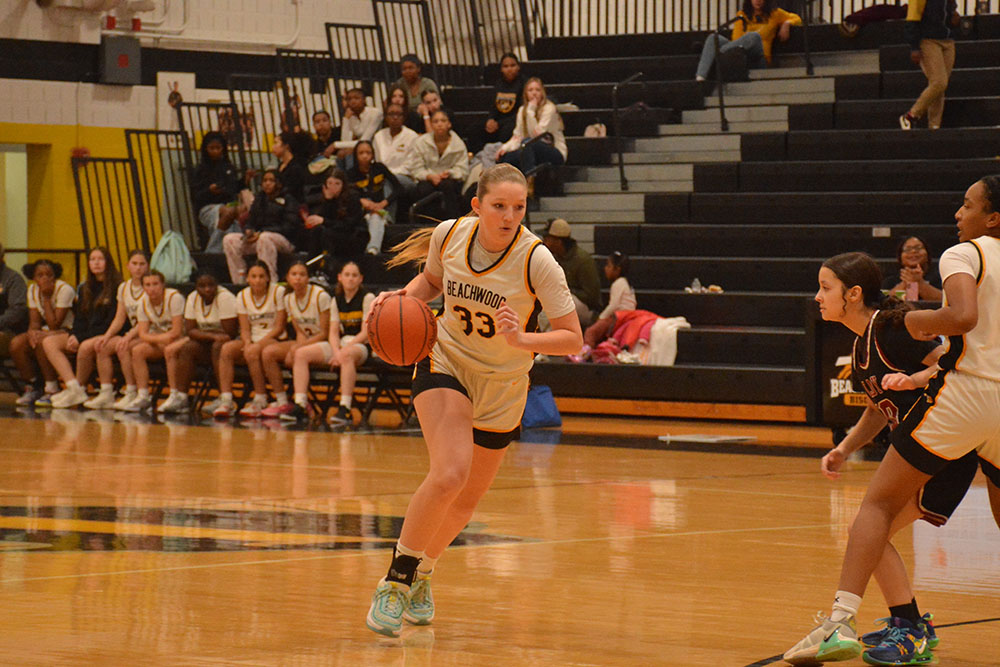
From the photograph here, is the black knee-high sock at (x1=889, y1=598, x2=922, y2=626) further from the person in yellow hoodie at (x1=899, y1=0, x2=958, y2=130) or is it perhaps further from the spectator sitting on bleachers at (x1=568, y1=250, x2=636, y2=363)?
the person in yellow hoodie at (x1=899, y1=0, x2=958, y2=130)

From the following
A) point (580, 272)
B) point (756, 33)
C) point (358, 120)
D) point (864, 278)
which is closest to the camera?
point (864, 278)

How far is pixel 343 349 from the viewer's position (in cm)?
1284

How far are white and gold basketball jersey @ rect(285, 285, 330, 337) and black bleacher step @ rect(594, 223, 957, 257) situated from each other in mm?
3333

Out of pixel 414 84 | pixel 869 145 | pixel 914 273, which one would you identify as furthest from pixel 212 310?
pixel 869 145

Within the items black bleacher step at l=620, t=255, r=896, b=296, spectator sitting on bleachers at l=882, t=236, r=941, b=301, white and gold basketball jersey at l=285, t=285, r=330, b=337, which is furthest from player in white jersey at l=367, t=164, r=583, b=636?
black bleacher step at l=620, t=255, r=896, b=296

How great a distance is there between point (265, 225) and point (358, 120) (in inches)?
78.7

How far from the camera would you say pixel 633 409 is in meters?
13.5

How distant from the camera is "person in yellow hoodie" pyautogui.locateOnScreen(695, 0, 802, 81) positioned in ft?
55.1

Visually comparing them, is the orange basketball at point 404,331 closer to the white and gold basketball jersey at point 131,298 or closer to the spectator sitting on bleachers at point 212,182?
the white and gold basketball jersey at point 131,298

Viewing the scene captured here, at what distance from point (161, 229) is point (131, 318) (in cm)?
476

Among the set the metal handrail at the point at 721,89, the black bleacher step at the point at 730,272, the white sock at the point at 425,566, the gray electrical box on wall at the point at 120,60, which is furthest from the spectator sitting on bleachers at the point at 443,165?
the white sock at the point at 425,566

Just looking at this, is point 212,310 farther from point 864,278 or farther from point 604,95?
point 864,278

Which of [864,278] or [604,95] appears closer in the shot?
[864,278]

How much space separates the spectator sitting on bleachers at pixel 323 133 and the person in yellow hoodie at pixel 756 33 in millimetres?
4136
